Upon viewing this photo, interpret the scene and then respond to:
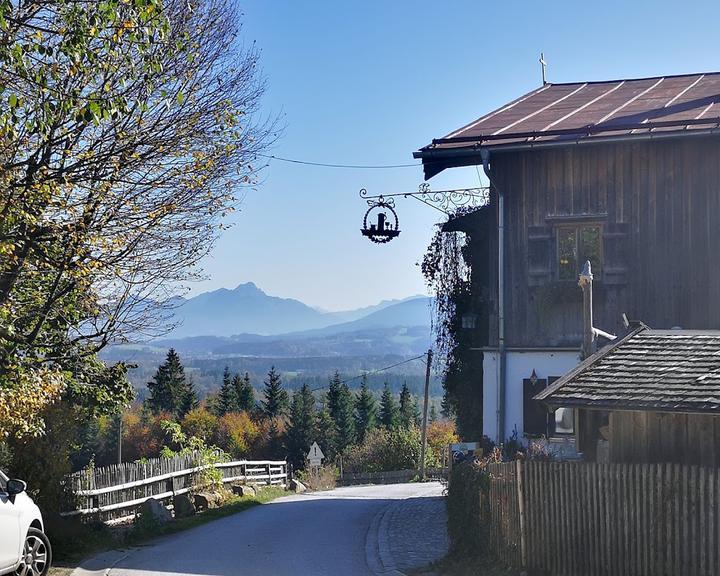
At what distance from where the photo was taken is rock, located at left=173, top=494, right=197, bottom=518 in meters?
24.2

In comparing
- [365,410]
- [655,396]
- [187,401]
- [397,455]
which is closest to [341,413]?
[365,410]

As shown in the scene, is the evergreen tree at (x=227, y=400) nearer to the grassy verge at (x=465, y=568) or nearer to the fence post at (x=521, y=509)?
the grassy verge at (x=465, y=568)

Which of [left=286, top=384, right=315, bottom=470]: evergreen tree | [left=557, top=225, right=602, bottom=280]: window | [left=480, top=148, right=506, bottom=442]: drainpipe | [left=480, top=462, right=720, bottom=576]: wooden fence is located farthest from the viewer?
[left=286, top=384, right=315, bottom=470]: evergreen tree

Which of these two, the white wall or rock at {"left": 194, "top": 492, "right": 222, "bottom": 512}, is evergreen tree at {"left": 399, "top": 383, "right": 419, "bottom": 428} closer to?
rock at {"left": 194, "top": 492, "right": 222, "bottom": 512}

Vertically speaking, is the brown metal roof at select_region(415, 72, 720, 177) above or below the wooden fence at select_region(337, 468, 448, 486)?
above

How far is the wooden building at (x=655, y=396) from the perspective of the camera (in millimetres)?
11805

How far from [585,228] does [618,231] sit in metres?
0.67

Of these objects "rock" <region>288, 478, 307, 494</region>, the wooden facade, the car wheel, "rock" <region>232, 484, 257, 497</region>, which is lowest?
"rock" <region>288, 478, 307, 494</region>


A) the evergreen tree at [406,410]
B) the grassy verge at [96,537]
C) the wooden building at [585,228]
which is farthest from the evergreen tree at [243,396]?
the wooden building at [585,228]

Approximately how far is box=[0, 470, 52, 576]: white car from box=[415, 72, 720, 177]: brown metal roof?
1134 centimetres

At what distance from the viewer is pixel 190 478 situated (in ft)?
89.4

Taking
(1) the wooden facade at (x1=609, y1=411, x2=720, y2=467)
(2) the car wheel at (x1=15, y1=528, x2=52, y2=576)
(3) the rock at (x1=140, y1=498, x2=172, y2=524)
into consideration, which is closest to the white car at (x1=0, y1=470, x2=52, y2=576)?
(2) the car wheel at (x1=15, y1=528, x2=52, y2=576)

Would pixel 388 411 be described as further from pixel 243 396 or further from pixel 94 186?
pixel 94 186

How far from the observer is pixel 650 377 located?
→ 41.3 feet
